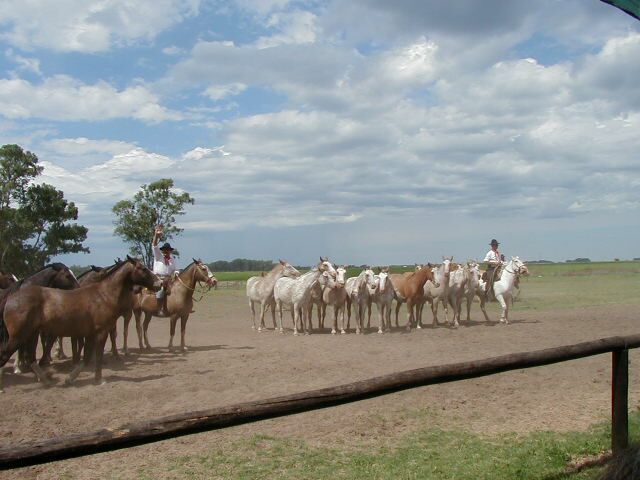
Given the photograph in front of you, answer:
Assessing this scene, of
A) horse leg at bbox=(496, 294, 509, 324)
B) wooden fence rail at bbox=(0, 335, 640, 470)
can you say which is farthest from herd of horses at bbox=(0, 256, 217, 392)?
horse leg at bbox=(496, 294, 509, 324)

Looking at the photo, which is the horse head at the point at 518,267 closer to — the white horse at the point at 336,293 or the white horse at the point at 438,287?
the white horse at the point at 438,287

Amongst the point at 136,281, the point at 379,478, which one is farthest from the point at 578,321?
the point at 379,478

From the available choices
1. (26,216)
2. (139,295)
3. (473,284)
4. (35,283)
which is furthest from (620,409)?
(26,216)

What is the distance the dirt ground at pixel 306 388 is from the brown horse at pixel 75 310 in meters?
0.78

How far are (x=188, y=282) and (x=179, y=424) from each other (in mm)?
11343

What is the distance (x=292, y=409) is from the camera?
3.85 metres

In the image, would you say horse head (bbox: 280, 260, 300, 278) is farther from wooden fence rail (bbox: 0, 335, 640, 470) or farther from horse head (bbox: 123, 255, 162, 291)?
wooden fence rail (bbox: 0, 335, 640, 470)

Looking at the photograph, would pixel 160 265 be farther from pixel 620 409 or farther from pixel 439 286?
pixel 620 409

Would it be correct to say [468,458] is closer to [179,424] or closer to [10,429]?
[179,424]

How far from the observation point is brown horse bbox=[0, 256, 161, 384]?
32.3 feet

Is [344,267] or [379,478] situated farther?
[344,267]

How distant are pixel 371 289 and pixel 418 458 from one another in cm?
1193

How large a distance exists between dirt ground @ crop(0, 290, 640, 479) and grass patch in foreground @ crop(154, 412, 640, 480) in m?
0.34

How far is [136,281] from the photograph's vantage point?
11.3m
